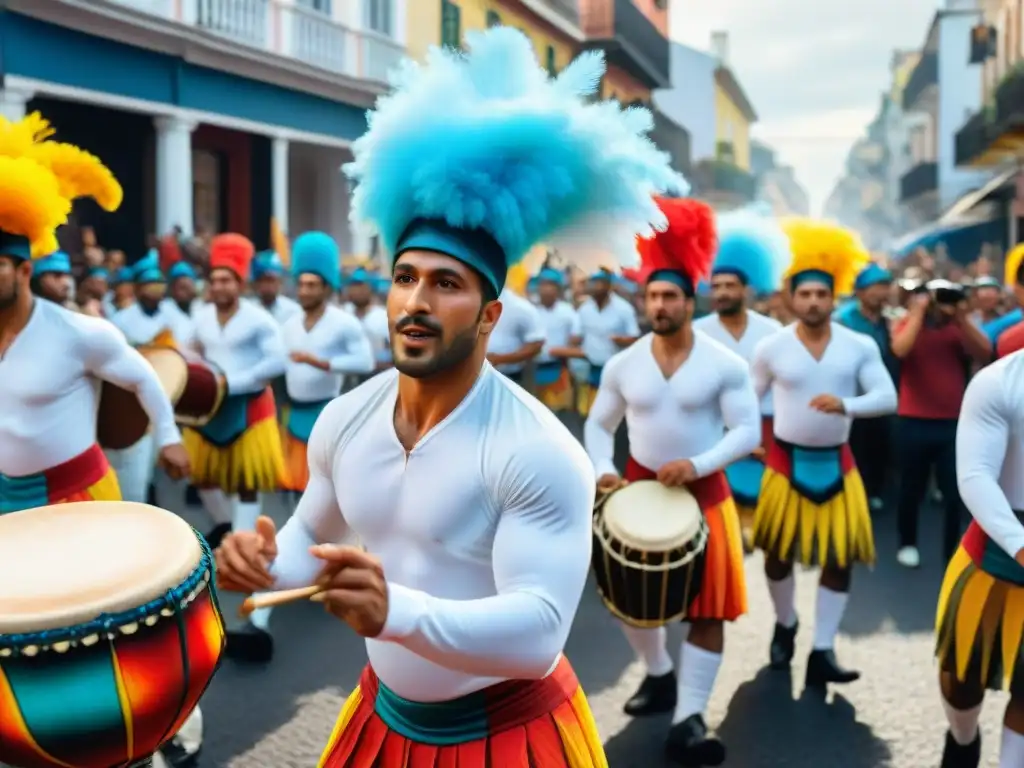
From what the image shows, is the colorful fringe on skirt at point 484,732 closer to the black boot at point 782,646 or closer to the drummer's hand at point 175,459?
the drummer's hand at point 175,459

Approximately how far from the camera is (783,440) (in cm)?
573

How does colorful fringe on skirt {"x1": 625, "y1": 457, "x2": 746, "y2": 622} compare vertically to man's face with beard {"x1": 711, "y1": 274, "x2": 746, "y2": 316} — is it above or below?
below

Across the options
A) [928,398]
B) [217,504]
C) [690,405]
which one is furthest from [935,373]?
[217,504]

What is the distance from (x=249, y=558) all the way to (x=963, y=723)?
2789mm

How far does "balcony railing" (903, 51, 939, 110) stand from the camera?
50.2 meters

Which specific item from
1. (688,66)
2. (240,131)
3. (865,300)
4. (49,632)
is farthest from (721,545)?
(688,66)

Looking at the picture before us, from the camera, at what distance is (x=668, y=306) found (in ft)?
15.2

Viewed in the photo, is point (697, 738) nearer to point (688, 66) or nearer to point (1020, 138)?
point (1020, 138)

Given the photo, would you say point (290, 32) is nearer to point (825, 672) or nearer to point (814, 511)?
point (814, 511)

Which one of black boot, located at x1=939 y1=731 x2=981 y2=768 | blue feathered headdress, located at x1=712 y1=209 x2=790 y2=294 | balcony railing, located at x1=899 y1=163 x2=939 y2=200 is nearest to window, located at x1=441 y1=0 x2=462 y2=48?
blue feathered headdress, located at x1=712 y1=209 x2=790 y2=294

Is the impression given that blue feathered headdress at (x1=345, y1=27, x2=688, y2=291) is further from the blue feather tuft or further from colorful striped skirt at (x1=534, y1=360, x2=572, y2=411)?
colorful striped skirt at (x1=534, y1=360, x2=572, y2=411)

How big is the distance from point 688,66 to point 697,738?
59.4m

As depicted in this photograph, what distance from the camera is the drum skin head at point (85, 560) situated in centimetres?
232

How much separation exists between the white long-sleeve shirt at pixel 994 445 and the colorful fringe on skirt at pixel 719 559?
49.7 inches
